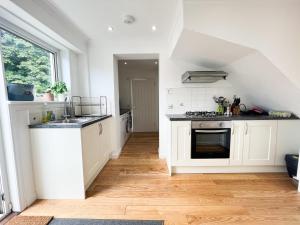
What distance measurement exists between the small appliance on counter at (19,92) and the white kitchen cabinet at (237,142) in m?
2.75

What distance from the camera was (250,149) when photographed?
7.75 feet

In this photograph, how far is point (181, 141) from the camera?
238 cm

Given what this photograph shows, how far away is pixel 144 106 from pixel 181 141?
327 centimetres

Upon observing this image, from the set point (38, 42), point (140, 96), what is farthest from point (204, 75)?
point (140, 96)

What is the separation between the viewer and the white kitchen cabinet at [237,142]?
233cm

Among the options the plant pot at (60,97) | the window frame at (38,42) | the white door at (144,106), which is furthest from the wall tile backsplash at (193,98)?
the white door at (144,106)

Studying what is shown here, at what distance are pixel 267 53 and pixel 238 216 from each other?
1730 mm

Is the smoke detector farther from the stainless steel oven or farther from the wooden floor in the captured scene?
the wooden floor

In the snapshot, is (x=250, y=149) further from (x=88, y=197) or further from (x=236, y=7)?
(x=88, y=197)

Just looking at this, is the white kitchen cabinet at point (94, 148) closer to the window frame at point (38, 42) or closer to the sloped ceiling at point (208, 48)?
the window frame at point (38, 42)

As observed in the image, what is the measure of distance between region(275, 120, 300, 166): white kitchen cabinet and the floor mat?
307 centimetres

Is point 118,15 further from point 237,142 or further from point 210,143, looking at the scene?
point 237,142

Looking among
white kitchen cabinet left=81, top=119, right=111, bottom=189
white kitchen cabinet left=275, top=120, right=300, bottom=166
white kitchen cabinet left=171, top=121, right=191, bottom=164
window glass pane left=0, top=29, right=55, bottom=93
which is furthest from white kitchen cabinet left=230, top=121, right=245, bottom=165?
window glass pane left=0, top=29, right=55, bottom=93

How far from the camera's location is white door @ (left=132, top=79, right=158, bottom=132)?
542cm
